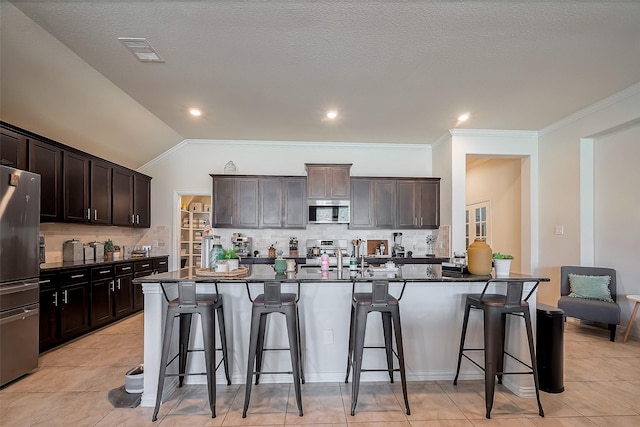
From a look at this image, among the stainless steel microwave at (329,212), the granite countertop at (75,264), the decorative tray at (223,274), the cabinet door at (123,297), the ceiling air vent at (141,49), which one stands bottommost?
the cabinet door at (123,297)

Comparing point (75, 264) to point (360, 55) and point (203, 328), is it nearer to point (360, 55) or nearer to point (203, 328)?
point (203, 328)

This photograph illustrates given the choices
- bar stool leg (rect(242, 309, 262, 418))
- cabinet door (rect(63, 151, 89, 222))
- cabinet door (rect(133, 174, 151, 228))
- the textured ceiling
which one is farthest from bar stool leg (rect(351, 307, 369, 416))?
cabinet door (rect(133, 174, 151, 228))

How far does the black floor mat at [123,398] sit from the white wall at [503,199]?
6.10 m

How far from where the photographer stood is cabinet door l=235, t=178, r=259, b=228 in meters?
5.55

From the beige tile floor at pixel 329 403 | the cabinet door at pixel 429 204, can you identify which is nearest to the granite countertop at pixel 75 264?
the beige tile floor at pixel 329 403

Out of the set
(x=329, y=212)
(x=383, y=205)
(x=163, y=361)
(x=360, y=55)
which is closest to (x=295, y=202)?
(x=329, y=212)

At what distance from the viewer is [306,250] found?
5809 millimetres

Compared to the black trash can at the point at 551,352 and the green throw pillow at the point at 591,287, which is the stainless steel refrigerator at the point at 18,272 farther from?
the green throw pillow at the point at 591,287

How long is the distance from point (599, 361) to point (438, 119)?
11.0ft

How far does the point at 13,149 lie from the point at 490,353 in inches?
184

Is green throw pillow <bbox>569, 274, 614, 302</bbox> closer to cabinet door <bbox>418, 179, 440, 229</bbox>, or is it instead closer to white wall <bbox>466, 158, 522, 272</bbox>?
white wall <bbox>466, 158, 522, 272</bbox>

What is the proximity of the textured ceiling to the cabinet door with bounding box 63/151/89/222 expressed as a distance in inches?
45.9

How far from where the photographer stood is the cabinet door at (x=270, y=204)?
5.57m

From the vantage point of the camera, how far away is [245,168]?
588 cm
